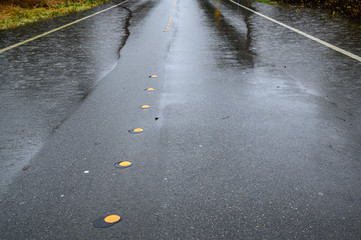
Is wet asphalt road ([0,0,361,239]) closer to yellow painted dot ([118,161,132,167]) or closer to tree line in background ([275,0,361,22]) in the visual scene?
yellow painted dot ([118,161,132,167])

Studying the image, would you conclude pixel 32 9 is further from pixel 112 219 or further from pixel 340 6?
pixel 112 219

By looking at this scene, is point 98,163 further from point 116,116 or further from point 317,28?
point 317,28

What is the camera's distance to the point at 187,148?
12.4 feet

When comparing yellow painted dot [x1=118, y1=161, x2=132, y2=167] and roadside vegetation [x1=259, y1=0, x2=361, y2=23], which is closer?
yellow painted dot [x1=118, y1=161, x2=132, y2=167]

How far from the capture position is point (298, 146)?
12.4ft

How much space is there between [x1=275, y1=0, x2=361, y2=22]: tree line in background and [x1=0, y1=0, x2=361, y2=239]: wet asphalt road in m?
6.21

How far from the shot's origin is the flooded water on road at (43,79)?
13.3ft

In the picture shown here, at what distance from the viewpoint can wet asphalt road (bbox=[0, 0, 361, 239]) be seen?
2686 mm

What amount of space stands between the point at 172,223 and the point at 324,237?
108 centimetres

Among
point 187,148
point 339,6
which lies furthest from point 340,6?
point 187,148

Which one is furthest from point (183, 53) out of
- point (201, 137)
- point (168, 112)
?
point (201, 137)

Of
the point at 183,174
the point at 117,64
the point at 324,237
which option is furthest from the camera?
the point at 117,64

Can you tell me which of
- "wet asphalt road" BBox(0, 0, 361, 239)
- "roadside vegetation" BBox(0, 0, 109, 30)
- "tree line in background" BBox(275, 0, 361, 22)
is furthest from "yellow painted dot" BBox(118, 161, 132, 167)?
"tree line in background" BBox(275, 0, 361, 22)

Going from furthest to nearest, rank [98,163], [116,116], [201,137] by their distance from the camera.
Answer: [116,116], [201,137], [98,163]
